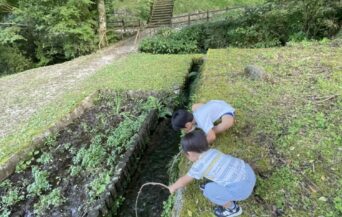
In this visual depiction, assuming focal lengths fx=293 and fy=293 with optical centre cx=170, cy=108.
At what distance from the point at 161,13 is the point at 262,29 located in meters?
8.31

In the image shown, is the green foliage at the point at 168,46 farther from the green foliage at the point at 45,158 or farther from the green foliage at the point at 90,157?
the green foliage at the point at 45,158

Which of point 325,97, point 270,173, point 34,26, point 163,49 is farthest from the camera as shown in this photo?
point 34,26

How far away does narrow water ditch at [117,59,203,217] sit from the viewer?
16.0ft

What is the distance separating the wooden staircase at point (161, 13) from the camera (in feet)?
58.0

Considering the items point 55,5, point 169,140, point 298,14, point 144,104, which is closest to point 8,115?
point 144,104

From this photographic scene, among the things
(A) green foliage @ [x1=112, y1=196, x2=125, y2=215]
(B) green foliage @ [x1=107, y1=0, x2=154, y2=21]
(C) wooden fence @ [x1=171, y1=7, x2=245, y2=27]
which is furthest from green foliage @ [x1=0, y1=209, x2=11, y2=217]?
(C) wooden fence @ [x1=171, y1=7, x2=245, y2=27]

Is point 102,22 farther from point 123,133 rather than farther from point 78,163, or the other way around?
point 78,163

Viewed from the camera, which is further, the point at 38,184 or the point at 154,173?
the point at 154,173

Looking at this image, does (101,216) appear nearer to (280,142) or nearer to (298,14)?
(280,142)

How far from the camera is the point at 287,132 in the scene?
13.5 ft

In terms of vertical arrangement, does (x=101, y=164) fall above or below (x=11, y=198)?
above

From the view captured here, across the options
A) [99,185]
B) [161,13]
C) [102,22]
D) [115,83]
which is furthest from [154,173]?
[161,13]

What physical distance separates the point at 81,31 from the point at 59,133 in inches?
299

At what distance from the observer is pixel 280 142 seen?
12.9 feet
